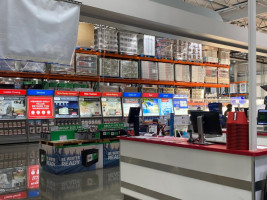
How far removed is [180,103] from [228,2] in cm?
568

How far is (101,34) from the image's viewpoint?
37.7 feet

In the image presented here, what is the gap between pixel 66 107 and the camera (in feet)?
37.9

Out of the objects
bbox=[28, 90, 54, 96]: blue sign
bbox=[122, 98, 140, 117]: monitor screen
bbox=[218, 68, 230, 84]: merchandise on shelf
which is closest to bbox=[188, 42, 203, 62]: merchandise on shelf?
bbox=[218, 68, 230, 84]: merchandise on shelf

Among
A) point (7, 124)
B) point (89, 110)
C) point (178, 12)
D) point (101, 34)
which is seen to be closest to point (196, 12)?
point (178, 12)

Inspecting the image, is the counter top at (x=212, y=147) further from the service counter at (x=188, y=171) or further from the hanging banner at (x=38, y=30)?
the hanging banner at (x=38, y=30)

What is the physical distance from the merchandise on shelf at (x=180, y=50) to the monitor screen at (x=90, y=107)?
13.8 feet

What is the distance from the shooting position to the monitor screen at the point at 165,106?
13.6 m

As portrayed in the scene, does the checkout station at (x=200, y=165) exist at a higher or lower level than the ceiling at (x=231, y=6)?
lower

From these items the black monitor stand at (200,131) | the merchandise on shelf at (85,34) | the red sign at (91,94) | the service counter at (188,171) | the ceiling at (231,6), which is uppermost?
the ceiling at (231,6)

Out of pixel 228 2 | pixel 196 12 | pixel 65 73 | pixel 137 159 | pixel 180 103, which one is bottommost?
pixel 137 159

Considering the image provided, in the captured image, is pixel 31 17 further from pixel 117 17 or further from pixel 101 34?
pixel 101 34

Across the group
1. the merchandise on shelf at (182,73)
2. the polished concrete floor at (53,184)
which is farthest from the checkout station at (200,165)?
the merchandise on shelf at (182,73)

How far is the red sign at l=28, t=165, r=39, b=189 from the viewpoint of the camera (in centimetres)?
568

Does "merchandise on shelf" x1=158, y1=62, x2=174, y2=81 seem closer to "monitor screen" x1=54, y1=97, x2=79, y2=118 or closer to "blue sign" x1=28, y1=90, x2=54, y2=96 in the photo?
"monitor screen" x1=54, y1=97, x2=79, y2=118
